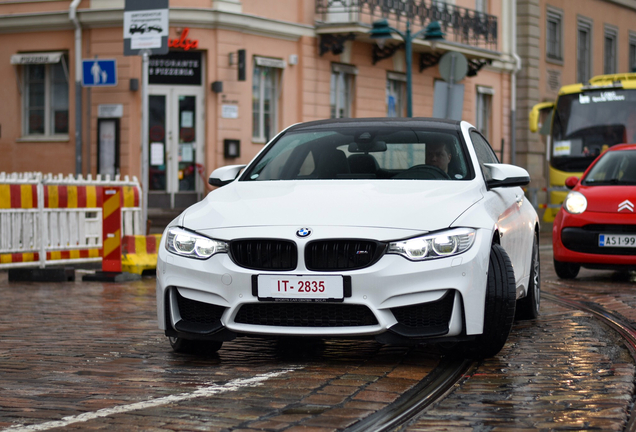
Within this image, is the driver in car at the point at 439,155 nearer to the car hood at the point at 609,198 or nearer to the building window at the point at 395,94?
the car hood at the point at 609,198

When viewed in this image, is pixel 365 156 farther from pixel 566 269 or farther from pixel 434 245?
pixel 566 269

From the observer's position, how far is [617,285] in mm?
11258

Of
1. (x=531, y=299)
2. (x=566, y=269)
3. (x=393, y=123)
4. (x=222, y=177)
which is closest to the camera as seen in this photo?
(x=222, y=177)

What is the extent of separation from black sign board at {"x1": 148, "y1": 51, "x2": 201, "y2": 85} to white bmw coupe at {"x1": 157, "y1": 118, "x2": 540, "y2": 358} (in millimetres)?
18289

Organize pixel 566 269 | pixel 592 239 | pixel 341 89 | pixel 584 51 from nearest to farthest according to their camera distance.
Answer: pixel 592 239 → pixel 566 269 → pixel 341 89 → pixel 584 51

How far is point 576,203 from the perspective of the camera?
11695mm

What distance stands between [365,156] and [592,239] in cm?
525

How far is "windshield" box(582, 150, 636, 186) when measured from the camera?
39.2 feet

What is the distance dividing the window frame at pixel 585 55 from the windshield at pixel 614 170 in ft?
90.1

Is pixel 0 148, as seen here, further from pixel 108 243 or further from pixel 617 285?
pixel 617 285

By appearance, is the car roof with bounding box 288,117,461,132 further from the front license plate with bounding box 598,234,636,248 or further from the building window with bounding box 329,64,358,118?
the building window with bounding box 329,64,358,118

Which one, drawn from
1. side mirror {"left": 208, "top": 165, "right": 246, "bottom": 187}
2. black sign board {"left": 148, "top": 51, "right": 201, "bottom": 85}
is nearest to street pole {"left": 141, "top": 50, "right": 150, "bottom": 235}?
side mirror {"left": 208, "top": 165, "right": 246, "bottom": 187}

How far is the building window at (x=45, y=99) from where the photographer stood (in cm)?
2503

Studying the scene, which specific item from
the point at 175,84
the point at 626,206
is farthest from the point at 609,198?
the point at 175,84
